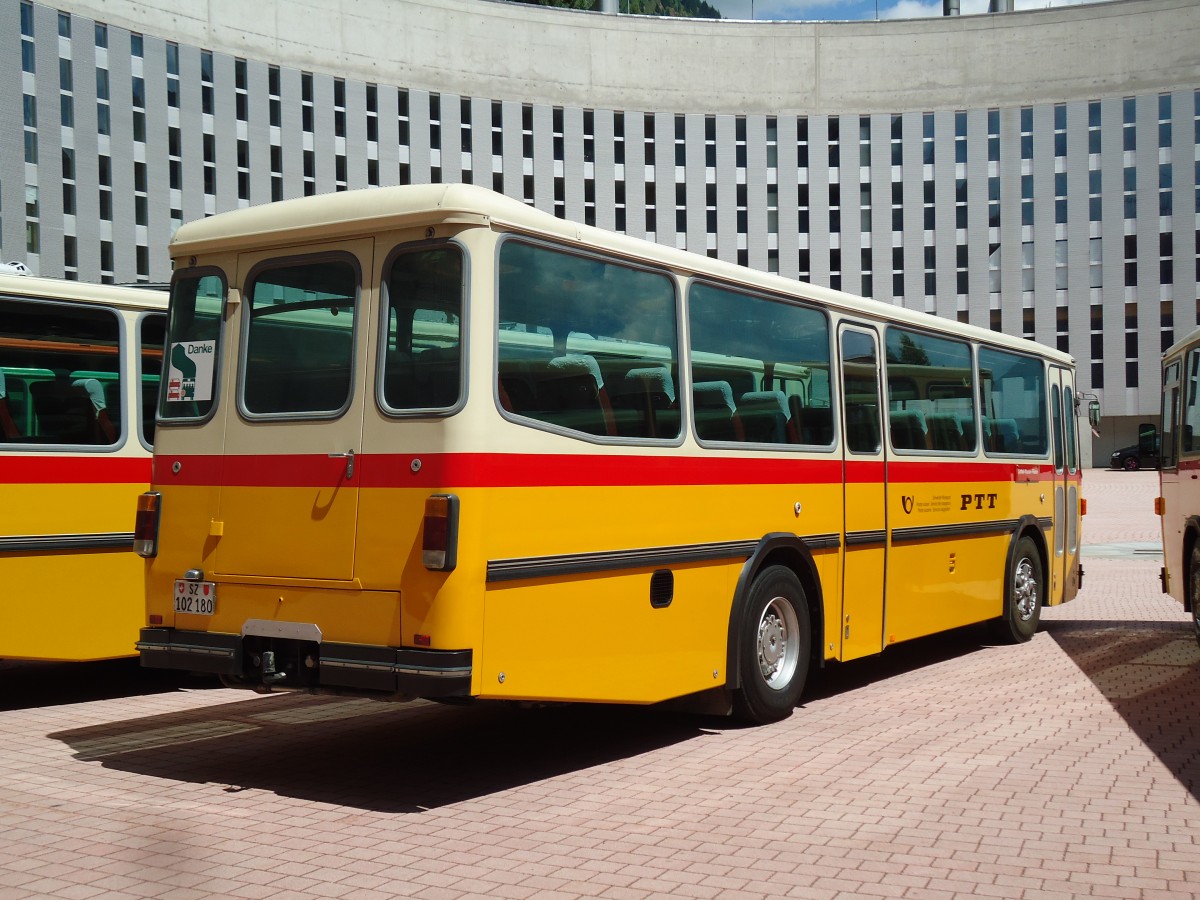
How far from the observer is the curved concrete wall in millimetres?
73562

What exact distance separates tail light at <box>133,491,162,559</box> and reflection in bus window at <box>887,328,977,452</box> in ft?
19.0

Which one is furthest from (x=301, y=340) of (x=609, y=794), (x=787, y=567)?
(x=787, y=567)

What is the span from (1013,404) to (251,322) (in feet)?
27.4

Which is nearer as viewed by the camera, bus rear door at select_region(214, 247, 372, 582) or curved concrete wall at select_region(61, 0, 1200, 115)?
bus rear door at select_region(214, 247, 372, 582)

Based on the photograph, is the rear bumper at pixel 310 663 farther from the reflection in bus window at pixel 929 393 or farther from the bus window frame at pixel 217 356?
the reflection in bus window at pixel 929 393

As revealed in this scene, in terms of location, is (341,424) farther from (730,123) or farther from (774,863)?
(730,123)

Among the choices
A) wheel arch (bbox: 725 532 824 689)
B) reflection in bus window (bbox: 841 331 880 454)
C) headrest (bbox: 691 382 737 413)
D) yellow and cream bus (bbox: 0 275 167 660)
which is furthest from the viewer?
reflection in bus window (bbox: 841 331 880 454)

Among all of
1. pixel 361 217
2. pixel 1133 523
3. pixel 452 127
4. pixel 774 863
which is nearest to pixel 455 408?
pixel 361 217

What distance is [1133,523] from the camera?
109 ft

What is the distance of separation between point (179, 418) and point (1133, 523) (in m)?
29.7

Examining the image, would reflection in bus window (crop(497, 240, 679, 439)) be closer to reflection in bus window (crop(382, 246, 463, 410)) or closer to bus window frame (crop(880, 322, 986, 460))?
reflection in bus window (crop(382, 246, 463, 410))

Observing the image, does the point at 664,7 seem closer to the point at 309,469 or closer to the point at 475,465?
the point at 309,469

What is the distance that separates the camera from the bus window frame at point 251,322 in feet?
23.4

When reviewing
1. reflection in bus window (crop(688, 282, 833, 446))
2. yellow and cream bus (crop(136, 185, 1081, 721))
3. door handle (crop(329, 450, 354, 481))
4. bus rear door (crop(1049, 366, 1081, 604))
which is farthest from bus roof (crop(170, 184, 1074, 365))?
bus rear door (crop(1049, 366, 1081, 604))
